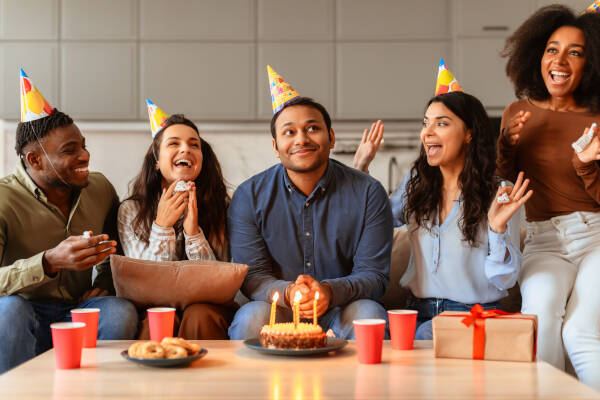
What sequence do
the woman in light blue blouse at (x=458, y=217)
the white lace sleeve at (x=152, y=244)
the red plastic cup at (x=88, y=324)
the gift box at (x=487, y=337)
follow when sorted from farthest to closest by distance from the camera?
1. the white lace sleeve at (x=152, y=244)
2. the woman in light blue blouse at (x=458, y=217)
3. the red plastic cup at (x=88, y=324)
4. the gift box at (x=487, y=337)

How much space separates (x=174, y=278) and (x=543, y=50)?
154cm

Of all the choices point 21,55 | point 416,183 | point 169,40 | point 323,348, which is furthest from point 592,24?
point 21,55

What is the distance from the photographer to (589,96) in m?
2.15

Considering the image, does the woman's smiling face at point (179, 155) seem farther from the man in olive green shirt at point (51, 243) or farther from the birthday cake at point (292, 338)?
the birthday cake at point (292, 338)

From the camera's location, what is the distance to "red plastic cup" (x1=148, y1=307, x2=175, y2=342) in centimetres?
150

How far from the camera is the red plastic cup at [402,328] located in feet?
Answer: 4.75

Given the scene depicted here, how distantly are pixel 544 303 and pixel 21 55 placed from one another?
3867 millimetres

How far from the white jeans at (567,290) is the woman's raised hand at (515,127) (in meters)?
0.30

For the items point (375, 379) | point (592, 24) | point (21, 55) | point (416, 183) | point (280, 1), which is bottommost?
point (375, 379)

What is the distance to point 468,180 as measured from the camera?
2.02 metres

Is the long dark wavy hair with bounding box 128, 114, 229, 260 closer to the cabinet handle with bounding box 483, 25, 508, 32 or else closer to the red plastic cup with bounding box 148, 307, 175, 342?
the red plastic cup with bounding box 148, 307, 175, 342

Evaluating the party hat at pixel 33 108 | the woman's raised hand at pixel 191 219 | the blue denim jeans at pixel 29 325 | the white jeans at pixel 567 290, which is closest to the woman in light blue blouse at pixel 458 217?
the white jeans at pixel 567 290

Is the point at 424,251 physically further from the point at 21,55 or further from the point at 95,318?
the point at 21,55

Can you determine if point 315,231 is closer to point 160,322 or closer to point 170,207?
point 170,207
